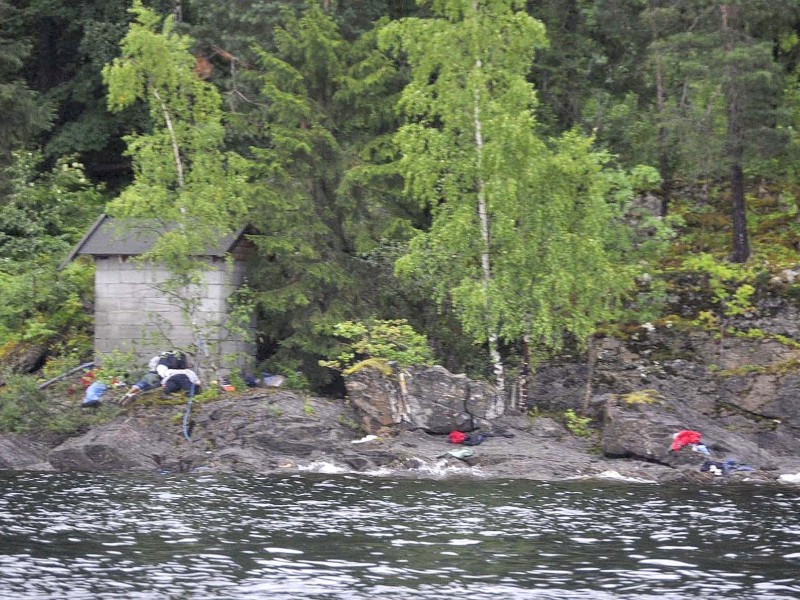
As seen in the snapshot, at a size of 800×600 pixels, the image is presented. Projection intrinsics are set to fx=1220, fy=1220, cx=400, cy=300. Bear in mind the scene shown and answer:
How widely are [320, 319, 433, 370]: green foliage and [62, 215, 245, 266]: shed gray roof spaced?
11.3ft

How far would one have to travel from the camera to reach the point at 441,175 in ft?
97.5

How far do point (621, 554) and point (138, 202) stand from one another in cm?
1612

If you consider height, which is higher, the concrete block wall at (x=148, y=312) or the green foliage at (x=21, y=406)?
the concrete block wall at (x=148, y=312)

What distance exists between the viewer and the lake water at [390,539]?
14125 millimetres

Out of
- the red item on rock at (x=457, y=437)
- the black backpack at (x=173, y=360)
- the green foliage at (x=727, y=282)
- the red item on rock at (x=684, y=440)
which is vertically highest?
the green foliage at (x=727, y=282)

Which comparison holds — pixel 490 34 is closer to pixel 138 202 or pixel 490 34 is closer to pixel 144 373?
pixel 138 202

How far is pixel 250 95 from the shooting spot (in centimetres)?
3553

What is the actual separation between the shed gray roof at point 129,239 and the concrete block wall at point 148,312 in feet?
1.01

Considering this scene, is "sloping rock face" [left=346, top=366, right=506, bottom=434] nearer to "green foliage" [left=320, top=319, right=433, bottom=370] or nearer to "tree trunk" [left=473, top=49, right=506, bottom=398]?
"green foliage" [left=320, top=319, right=433, bottom=370]

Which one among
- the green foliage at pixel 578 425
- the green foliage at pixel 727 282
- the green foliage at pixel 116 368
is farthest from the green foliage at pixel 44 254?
the green foliage at pixel 727 282

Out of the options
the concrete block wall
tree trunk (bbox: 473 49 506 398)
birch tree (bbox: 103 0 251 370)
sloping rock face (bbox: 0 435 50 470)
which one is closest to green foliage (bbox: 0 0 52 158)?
birch tree (bbox: 103 0 251 370)

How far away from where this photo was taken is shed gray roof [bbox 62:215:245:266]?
28891mm

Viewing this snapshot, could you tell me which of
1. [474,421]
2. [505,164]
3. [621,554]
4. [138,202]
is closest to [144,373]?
[138,202]

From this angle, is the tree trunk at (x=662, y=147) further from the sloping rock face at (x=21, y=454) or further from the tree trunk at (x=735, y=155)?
the sloping rock face at (x=21, y=454)
